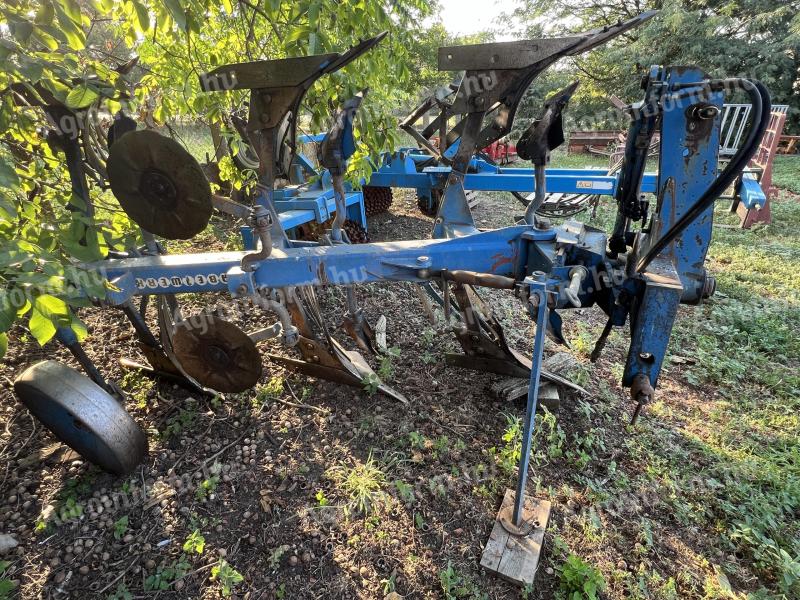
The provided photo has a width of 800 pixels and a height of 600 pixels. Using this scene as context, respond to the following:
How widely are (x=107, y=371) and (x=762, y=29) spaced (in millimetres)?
22450

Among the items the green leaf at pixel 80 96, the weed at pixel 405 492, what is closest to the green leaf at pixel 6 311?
the green leaf at pixel 80 96

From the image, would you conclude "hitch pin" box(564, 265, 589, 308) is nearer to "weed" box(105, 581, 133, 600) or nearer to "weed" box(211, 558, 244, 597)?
"weed" box(211, 558, 244, 597)

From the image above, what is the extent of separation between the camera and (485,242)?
234cm

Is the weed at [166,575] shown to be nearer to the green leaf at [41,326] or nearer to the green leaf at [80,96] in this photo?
the green leaf at [41,326]

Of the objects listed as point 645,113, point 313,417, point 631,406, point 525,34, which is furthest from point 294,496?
point 525,34

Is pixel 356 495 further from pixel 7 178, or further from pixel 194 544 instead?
pixel 7 178

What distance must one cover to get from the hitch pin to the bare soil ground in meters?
1.13

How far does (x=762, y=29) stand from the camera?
627 inches

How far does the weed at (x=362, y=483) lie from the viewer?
255 cm

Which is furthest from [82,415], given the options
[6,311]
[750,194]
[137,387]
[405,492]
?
[750,194]

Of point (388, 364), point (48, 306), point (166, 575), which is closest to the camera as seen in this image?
point (48, 306)

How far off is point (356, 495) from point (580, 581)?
125cm

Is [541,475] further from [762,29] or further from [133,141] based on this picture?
[762,29]

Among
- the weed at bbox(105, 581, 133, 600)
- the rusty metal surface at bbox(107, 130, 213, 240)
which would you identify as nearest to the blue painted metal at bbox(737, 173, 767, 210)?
the rusty metal surface at bbox(107, 130, 213, 240)
